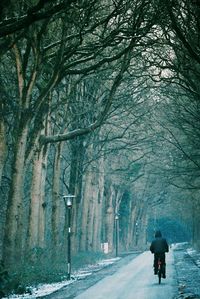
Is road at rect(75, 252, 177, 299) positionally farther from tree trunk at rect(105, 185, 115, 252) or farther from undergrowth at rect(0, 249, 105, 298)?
tree trunk at rect(105, 185, 115, 252)

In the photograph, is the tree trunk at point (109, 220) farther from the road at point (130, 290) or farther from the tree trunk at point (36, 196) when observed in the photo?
the tree trunk at point (36, 196)

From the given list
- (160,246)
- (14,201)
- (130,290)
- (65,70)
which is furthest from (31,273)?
(65,70)

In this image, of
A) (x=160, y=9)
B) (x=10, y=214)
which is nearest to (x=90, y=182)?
(x=10, y=214)

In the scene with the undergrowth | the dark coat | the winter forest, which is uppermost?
the winter forest

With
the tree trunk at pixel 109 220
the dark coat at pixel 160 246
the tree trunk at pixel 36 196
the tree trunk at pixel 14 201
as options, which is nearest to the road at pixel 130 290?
the dark coat at pixel 160 246

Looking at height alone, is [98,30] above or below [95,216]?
above

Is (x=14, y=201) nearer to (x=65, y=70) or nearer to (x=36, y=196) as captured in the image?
(x=36, y=196)

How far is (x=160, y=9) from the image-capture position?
600 inches

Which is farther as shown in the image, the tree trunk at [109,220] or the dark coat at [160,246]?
the tree trunk at [109,220]

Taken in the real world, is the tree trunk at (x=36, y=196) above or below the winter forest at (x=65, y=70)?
below

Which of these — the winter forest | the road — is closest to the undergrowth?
the winter forest

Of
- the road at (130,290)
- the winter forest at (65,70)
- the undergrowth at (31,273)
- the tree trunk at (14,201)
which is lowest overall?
the road at (130,290)

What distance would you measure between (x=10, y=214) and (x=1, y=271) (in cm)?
273

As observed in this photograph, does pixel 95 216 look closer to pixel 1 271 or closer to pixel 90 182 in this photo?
pixel 90 182
